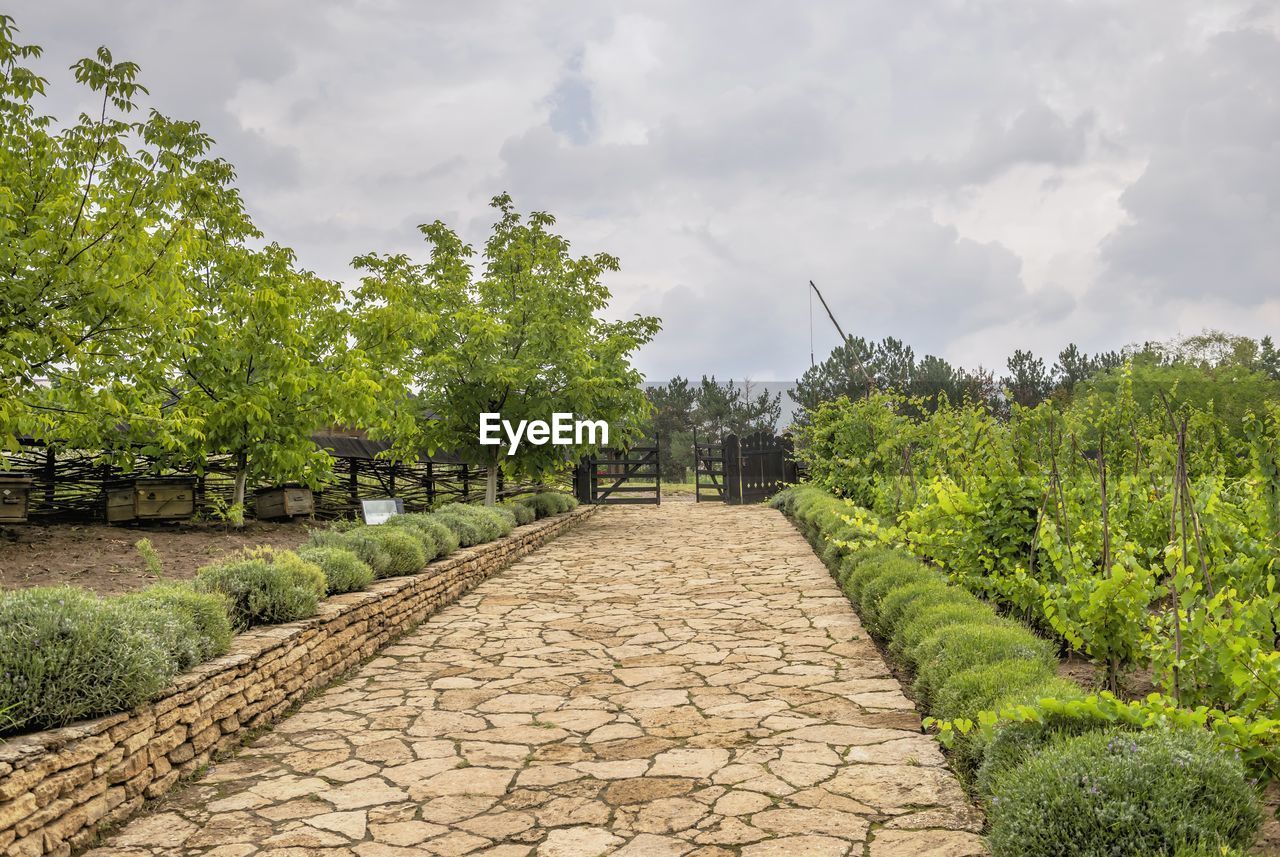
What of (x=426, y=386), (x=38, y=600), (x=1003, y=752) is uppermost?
(x=426, y=386)

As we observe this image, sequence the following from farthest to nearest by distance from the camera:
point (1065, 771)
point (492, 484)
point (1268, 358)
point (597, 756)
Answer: point (1268, 358) < point (492, 484) < point (597, 756) < point (1065, 771)

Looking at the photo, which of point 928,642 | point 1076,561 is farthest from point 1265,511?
point 928,642

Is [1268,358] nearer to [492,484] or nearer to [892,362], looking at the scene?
[892,362]

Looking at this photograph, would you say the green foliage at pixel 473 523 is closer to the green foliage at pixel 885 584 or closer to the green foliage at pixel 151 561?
the green foliage at pixel 151 561

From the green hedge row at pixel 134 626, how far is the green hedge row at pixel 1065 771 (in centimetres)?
347

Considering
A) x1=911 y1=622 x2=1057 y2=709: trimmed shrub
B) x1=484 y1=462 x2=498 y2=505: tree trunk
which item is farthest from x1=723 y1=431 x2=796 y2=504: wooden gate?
x1=911 y1=622 x2=1057 y2=709: trimmed shrub

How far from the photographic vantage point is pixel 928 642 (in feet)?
16.8

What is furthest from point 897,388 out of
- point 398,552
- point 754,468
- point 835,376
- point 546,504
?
point 398,552

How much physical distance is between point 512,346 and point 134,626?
11041 millimetres

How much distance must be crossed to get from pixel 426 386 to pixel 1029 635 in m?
11.0

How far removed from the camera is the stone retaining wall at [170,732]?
3.29 m

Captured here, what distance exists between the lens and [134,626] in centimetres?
418

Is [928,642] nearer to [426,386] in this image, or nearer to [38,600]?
[38,600]

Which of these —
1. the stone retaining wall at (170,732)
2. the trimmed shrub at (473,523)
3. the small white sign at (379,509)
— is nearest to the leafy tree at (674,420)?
the trimmed shrub at (473,523)
